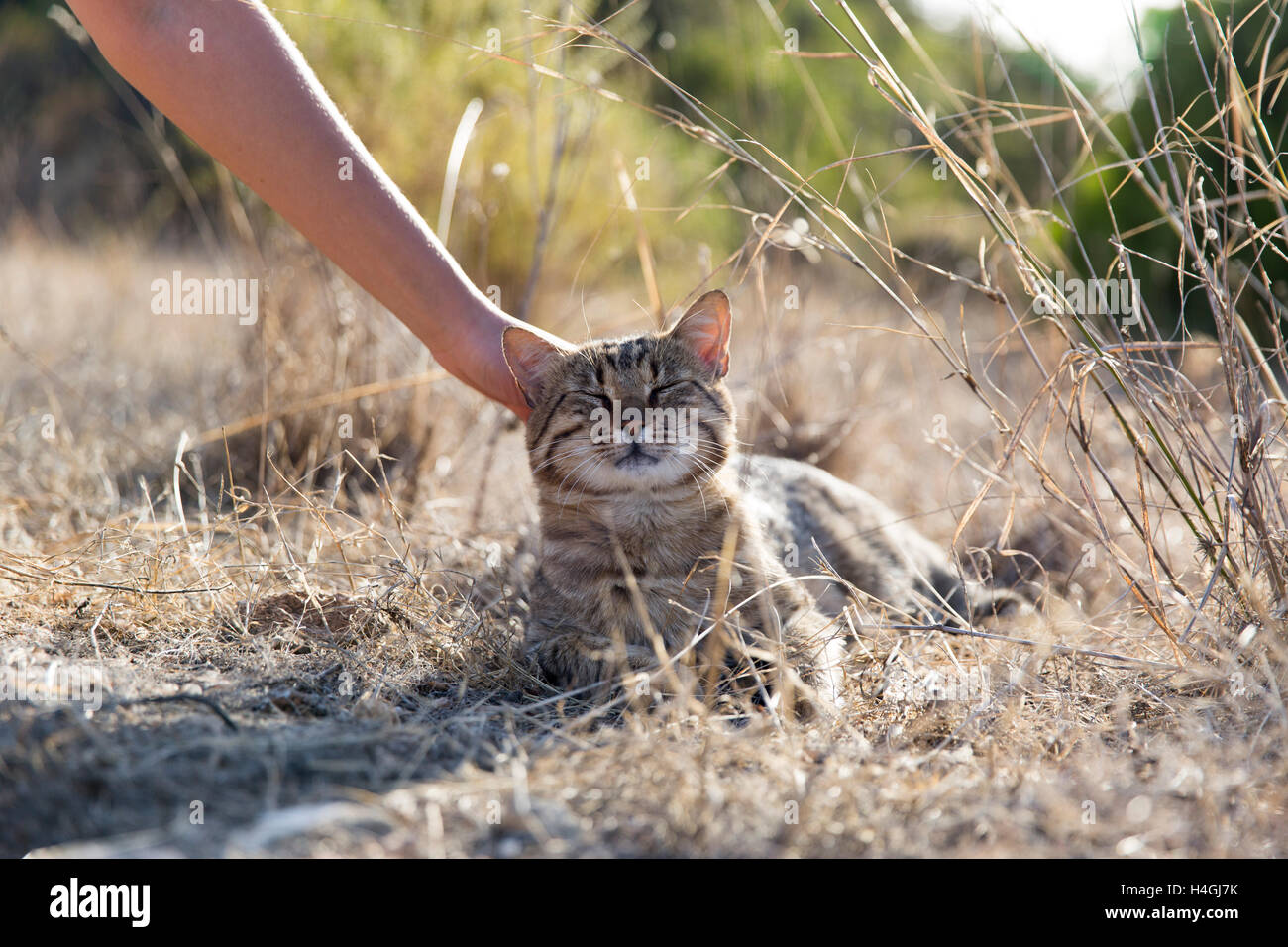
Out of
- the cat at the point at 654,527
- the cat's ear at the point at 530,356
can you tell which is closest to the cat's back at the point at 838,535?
the cat at the point at 654,527

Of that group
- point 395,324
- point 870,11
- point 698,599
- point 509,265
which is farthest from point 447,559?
point 870,11

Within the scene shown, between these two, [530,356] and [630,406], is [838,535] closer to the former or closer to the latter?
[630,406]

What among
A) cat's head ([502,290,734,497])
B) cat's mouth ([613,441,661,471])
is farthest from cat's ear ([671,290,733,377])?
cat's mouth ([613,441,661,471])

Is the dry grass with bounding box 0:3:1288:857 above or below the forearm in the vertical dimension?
below

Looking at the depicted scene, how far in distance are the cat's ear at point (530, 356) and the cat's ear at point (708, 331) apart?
305 millimetres

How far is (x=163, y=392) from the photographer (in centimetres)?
448

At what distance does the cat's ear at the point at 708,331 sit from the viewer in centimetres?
241

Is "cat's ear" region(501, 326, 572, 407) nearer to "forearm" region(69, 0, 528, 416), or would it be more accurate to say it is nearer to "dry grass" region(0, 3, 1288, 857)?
"forearm" region(69, 0, 528, 416)

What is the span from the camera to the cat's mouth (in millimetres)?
2225

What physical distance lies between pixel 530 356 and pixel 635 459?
0.37 metres

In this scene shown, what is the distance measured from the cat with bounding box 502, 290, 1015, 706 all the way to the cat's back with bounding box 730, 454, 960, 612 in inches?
6.0

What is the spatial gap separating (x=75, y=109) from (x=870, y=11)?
9111 millimetres

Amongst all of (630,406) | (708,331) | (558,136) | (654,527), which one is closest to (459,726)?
(654,527)
